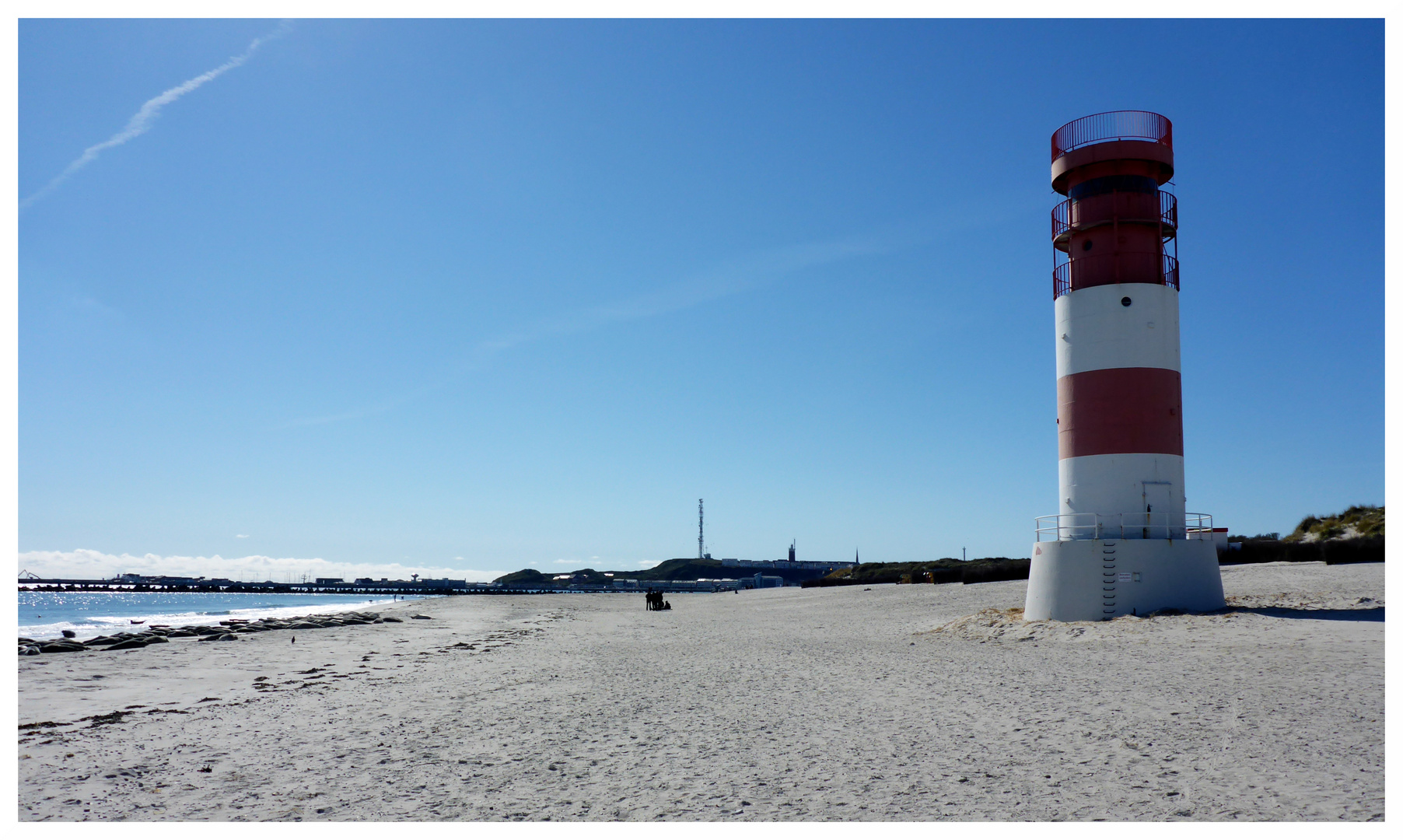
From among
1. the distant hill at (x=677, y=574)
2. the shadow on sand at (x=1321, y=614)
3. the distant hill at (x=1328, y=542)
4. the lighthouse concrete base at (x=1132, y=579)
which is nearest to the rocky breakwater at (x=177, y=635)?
the lighthouse concrete base at (x=1132, y=579)

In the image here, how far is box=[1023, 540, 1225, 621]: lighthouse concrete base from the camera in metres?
17.2

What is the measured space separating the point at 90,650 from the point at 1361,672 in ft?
86.0

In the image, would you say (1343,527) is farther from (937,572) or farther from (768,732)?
(768,732)

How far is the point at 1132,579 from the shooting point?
17328 mm

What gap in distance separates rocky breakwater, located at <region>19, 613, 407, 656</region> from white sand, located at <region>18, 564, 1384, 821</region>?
3.69 metres

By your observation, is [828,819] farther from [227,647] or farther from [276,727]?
[227,647]

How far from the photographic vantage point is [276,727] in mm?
9391

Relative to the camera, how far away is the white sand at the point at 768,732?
6.12 m

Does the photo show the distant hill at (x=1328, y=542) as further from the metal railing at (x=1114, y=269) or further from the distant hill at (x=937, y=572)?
the metal railing at (x=1114, y=269)

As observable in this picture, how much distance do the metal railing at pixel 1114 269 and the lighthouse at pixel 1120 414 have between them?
0.03 m

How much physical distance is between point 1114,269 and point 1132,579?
7.22 meters

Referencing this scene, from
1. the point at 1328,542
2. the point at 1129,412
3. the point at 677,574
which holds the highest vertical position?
the point at 1129,412

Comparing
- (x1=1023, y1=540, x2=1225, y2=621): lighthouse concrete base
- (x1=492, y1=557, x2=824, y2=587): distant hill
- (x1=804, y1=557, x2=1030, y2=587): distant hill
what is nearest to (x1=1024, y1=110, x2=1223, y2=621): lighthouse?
(x1=1023, y1=540, x2=1225, y2=621): lighthouse concrete base

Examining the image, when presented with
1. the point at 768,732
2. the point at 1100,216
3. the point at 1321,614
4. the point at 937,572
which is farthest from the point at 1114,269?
the point at 937,572
